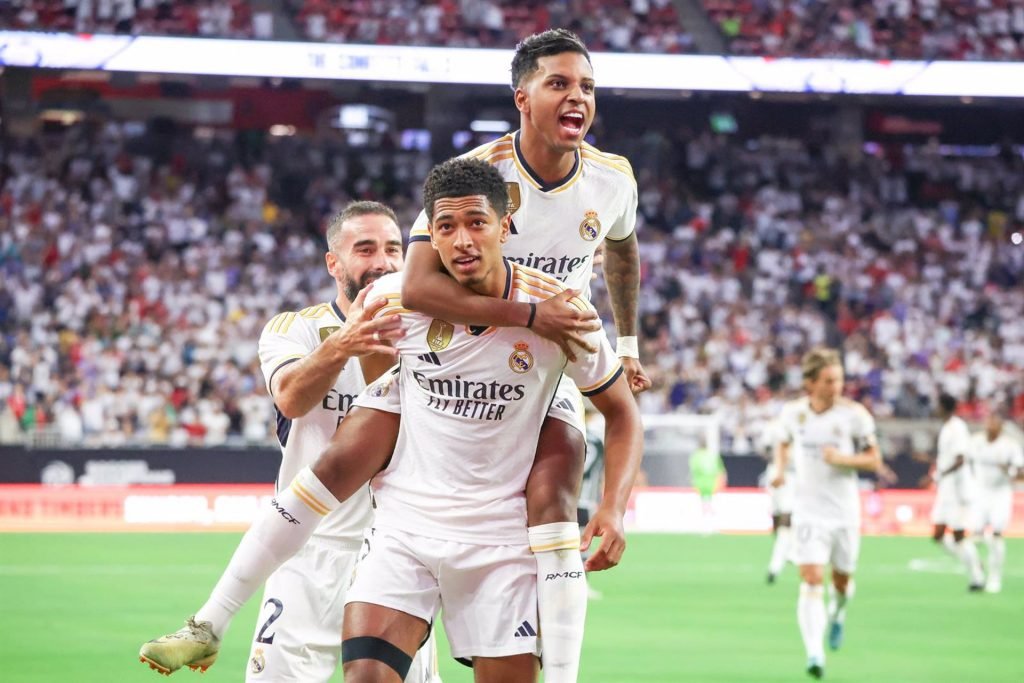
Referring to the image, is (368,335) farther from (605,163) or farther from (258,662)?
(605,163)

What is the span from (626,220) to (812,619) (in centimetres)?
568

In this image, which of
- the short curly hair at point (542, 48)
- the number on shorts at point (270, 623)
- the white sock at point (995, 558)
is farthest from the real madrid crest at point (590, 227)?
the white sock at point (995, 558)

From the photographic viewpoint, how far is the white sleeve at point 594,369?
5383mm

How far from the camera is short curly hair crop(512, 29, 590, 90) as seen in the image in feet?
20.6

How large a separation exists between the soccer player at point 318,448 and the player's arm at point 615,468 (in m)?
1.01

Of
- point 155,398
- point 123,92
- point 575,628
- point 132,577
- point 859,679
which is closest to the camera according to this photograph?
point 575,628

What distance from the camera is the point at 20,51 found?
28766mm

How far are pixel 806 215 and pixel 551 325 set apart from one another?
30.1m

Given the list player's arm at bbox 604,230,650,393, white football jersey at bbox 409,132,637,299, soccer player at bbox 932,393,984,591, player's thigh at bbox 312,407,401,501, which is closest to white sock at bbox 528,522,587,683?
player's thigh at bbox 312,407,401,501

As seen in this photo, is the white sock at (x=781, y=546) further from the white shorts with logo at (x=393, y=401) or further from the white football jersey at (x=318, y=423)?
the white shorts with logo at (x=393, y=401)

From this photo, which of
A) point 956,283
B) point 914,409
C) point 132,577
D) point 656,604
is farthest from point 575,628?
point 956,283

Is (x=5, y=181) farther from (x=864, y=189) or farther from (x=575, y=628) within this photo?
(x=575, y=628)

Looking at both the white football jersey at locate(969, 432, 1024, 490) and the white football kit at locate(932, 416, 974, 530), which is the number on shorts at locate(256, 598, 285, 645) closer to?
the white football kit at locate(932, 416, 974, 530)

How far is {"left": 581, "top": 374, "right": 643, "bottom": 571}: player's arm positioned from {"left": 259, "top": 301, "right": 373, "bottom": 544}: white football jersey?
104cm
